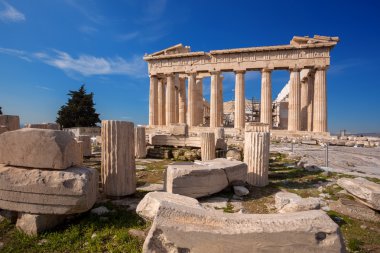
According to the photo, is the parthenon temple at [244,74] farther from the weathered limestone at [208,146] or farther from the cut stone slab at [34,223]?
the cut stone slab at [34,223]

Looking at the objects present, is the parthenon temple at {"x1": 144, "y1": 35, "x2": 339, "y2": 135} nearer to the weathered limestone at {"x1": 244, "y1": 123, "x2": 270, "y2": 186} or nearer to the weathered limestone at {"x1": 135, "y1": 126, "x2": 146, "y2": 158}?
the weathered limestone at {"x1": 135, "y1": 126, "x2": 146, "y2": 158}

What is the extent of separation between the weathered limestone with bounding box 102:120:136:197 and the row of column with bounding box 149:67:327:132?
19999mm

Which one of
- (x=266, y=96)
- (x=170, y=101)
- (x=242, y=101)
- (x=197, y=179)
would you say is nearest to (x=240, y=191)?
(x=197, y=179)

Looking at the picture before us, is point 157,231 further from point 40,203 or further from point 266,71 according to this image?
point 266,71

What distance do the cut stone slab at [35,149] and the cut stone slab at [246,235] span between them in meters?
2.19

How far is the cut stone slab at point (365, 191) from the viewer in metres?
4.29

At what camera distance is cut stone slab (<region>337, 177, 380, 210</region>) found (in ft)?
14.1

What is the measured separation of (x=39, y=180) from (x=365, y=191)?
617 cm

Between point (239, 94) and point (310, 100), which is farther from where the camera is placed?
point (310, 100)

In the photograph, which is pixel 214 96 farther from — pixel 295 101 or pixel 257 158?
pixel 257 158

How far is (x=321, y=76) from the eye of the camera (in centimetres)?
2162

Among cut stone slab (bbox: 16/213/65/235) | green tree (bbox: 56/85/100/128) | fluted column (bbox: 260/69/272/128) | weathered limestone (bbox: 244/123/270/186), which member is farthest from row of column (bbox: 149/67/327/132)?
cut stone slab (bbox: 16/213/65/235)

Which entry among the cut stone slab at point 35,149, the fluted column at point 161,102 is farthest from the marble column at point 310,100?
the cut stone slab at point 35,149

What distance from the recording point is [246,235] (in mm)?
2430
